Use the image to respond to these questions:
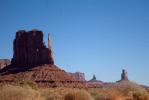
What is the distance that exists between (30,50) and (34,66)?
A: 8.73 m

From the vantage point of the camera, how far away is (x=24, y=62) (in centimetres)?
10244

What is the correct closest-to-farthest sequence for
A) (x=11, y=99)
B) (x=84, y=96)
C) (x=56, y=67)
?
(x=11, y=99)
(x=84, y=96)
(x=56, y=67)

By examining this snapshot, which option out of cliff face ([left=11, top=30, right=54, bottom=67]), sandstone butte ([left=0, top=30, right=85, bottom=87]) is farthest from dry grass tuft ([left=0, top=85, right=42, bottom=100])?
cliff face ([left=11, top=30, right=54, bottom=67])

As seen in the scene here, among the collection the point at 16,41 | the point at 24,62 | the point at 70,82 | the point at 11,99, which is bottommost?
the point at 11,99

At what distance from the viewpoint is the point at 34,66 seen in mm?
97938

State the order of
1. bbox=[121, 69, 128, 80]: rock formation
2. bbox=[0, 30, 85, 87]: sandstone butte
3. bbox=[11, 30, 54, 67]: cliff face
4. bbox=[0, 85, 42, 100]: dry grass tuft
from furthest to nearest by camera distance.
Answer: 1. bbox=[121, 69, 128, 80]: rock formation
2. bbox=[11, 30, 54, 67]: cliff face
3. bbox=[0, 30, 85, 87]: sandstone butte
4. bbox=[0, 85, 42, 100]: dry grass tuft

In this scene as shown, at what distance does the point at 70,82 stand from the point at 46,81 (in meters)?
6.44

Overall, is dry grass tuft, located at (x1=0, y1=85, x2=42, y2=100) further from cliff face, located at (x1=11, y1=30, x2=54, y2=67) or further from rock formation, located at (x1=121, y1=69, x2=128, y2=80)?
rock formation, located at (x1=121, y1=69, x2=128, y2=80)

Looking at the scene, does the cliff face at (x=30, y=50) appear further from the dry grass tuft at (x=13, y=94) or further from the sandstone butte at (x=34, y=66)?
the dry grass tuft at (x=13, y=94)

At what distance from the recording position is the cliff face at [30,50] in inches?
3965

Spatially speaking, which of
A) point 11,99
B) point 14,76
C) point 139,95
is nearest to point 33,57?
point 14,76

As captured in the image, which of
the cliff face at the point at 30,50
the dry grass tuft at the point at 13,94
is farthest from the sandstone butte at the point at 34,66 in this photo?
the dry grass tuft at the point at 13,94

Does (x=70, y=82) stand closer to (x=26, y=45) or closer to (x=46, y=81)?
(x=46, y=81)

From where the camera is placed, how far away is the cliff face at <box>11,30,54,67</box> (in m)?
101
